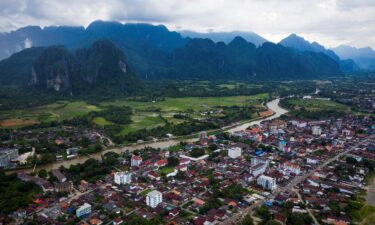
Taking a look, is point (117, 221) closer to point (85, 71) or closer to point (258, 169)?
point (258, 169)

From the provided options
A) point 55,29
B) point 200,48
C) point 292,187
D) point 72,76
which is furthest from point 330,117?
point 55,29

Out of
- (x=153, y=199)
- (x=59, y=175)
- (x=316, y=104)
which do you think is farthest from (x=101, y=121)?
(x=316, y=104)

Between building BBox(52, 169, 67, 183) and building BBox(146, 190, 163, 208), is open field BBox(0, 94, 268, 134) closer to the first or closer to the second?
building BBox(52, 169, 67, 183)

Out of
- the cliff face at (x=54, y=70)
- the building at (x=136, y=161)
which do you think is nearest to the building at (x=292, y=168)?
the building at (x=136, y=161)

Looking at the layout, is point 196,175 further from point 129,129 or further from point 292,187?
point 129,129

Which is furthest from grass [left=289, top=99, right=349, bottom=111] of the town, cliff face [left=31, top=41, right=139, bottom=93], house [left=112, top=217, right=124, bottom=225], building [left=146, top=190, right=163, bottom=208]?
house [left=112, top=217, right=124, bottom=225]
